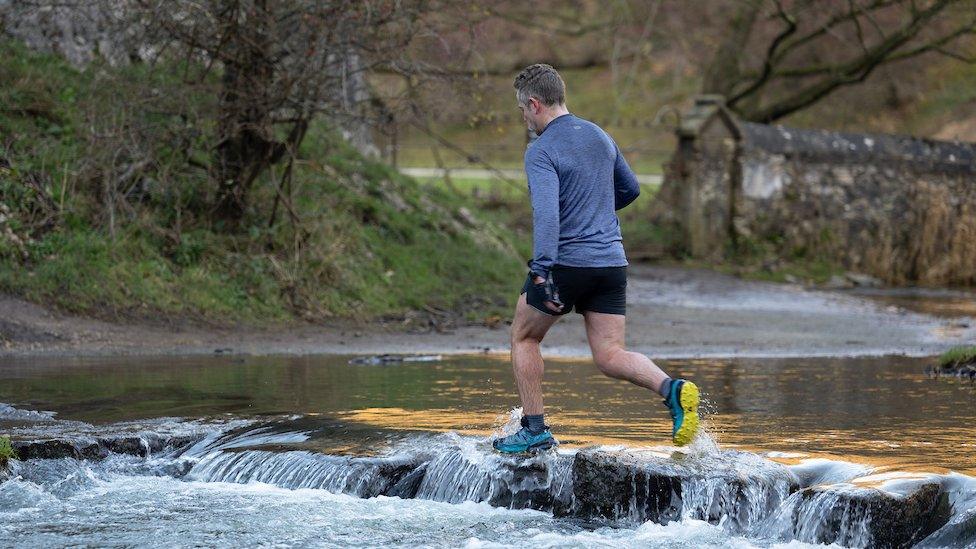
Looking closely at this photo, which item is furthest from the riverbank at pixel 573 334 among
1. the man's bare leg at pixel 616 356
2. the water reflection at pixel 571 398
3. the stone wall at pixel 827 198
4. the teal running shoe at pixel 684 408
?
the teal running shoe at pixel 684 408

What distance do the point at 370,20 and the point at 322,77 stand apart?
2.40 ft

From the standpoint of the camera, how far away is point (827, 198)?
2066 cm

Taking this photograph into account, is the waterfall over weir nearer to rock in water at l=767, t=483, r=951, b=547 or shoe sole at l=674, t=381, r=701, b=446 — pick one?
rock in water at l=767, t=483, r=951, b=547

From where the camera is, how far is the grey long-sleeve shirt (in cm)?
656

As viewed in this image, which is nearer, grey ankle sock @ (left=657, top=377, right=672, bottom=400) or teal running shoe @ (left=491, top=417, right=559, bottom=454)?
grey ankle sock @ (left=657, top=377, right=672, bottom=400)

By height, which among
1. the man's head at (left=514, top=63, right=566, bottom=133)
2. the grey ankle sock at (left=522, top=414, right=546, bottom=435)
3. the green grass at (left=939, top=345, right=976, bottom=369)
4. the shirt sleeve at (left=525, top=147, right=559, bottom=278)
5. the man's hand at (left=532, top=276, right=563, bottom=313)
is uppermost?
the man's head at (left=514, top=63, right=566, bottom=133)

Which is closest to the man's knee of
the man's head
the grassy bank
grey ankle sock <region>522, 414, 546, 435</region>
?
grey ankle sock <region>522, 414, 546, 435</region>

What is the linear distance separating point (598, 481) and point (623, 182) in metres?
1.54

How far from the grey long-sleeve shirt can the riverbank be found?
5.38m

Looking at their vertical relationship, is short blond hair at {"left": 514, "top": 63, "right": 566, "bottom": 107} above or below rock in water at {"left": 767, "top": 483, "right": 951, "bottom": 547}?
above

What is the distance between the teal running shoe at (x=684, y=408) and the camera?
6.62 meters

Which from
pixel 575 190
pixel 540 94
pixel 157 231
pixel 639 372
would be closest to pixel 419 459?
pixel 639 372

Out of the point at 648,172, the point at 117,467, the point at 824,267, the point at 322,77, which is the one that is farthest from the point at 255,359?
the point at 648,172

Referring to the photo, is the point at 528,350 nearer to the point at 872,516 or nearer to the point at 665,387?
the point at 665,387
